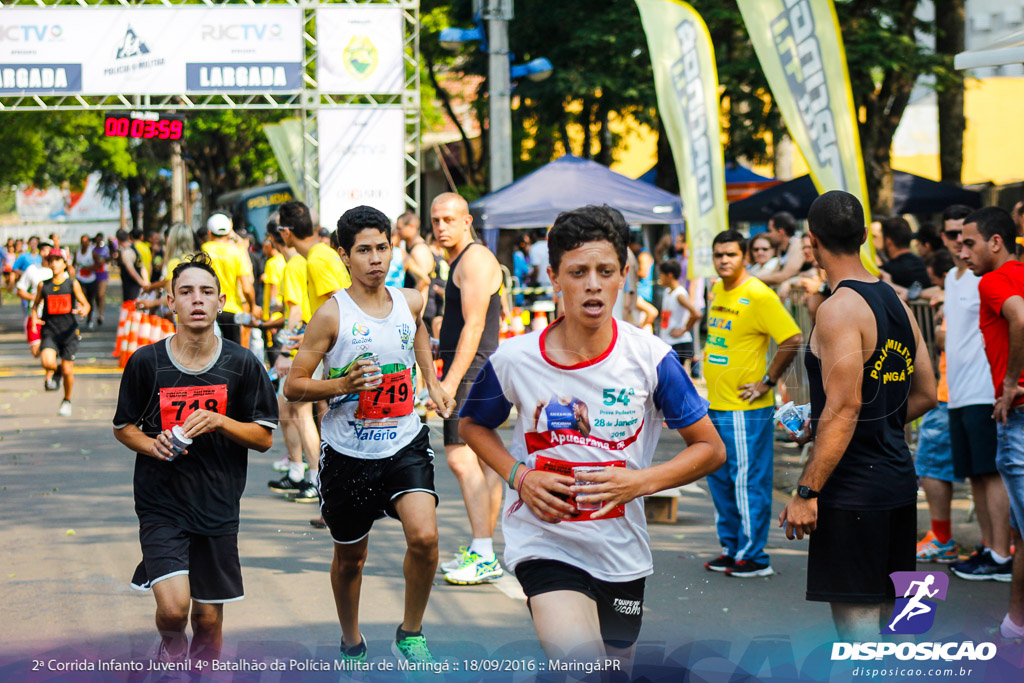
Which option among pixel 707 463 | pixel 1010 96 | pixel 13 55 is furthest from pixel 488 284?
pixel 1010 96

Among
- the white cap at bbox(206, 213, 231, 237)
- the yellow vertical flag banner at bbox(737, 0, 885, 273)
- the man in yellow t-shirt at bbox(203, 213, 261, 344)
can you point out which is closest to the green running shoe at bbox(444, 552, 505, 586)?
the yellow vertical flag banner at bbox(737, 0, 885, 273)

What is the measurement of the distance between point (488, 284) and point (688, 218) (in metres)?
4.06

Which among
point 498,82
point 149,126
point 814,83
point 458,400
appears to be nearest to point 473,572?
point 458,400

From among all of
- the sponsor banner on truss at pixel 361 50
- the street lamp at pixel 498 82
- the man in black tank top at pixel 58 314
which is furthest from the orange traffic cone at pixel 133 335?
the street lamp at pixel 498 82

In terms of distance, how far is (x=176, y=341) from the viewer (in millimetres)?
4250

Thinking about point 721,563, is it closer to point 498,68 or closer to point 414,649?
point 414,649

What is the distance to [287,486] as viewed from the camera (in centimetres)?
846

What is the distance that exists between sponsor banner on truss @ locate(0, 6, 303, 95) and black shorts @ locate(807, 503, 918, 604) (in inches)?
613

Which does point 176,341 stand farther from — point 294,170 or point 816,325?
point 294,170

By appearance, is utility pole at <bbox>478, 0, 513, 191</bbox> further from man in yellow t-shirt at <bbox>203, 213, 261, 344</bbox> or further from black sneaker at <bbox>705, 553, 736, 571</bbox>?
black sneaker at <bbox>705, 553, 736, 571</bbox>

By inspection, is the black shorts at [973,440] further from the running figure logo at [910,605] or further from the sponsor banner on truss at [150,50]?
the sponsor banner on truss at [150,50]

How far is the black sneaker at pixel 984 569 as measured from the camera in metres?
6.19

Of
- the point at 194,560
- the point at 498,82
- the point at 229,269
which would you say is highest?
the point at 498,82

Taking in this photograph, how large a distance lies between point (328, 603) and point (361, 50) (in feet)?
45.0
